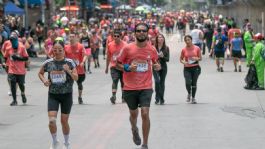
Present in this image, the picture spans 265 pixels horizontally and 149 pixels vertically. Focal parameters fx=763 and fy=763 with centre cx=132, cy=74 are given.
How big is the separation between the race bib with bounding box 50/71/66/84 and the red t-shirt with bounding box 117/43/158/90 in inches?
36.3

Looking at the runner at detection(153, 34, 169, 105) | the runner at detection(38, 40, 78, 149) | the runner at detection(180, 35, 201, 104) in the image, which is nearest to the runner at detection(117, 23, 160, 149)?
the runner at detection(38, 40, 78, 149)

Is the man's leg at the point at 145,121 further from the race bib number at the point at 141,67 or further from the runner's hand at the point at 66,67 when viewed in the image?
the runner's hand at the point at 66,67

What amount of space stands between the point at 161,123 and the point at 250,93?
6571 mm

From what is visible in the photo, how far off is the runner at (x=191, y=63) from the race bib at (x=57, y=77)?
696 centimetres

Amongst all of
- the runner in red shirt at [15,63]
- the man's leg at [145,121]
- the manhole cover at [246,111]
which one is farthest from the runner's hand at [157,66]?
the runner in red shirt at [15,63]

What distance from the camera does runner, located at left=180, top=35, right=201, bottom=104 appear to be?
57.6ft

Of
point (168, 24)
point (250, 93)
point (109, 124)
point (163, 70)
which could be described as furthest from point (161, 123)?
point (168, 24)

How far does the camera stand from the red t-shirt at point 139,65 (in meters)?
11.0

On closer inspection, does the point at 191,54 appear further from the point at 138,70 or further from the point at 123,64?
the point at 138,70

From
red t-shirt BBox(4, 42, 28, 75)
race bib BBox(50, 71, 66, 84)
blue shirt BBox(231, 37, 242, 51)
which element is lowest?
blue shirt BBox(231, 37, 242, 51)

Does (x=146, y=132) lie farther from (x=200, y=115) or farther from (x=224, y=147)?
(x=200, y=115)

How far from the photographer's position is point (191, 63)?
1758 centimetres

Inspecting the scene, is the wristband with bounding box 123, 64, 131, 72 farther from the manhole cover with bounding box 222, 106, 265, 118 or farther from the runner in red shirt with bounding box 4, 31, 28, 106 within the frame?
the runner in red shirt with bounding box 4, 31, 28, 106

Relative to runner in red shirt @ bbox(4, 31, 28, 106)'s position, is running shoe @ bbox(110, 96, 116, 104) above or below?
below
